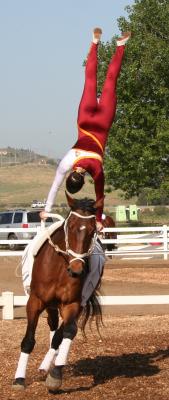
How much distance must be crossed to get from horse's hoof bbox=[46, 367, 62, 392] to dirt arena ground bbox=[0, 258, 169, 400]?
0.08 m

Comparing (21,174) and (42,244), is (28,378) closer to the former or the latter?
(42,244)

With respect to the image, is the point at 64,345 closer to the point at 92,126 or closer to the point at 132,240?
the point at 92,126

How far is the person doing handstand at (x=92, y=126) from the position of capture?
8289 mm

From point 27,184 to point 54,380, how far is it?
124 m

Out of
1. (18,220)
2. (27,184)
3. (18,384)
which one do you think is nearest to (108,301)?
(18,384)

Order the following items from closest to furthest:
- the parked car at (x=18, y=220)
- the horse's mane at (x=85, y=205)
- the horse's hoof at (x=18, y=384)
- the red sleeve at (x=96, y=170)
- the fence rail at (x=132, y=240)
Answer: the horse's mane at (x=85, y=205) < the horse's hoof at (x=18, y=384) < the red sleeve at (x=96, y=170) < the fence rail at (x=132, y=240) < the parked car at (x=18, y=220)

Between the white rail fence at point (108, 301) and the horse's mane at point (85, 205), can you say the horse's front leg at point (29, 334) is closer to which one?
the horse's mane at point (85, 205)

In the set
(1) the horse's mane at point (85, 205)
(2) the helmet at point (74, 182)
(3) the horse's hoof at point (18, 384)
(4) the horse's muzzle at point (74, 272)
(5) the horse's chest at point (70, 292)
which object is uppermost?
(2) the helmet at point (74, 182)

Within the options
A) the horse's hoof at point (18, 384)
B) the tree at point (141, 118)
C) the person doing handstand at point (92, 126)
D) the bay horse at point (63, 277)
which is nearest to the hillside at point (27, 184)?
the tree at point (141, 118)

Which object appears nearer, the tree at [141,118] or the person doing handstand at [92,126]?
the person doing handstand at [92,126]

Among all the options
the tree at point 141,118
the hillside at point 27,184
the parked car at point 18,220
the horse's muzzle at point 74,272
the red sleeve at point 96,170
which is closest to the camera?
→ the horse's muzzle at point 74,272

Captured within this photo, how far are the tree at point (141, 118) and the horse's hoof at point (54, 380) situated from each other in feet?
89.3

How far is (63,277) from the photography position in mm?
7754

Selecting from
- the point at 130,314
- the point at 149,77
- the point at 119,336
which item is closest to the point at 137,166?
the point at 149,77
